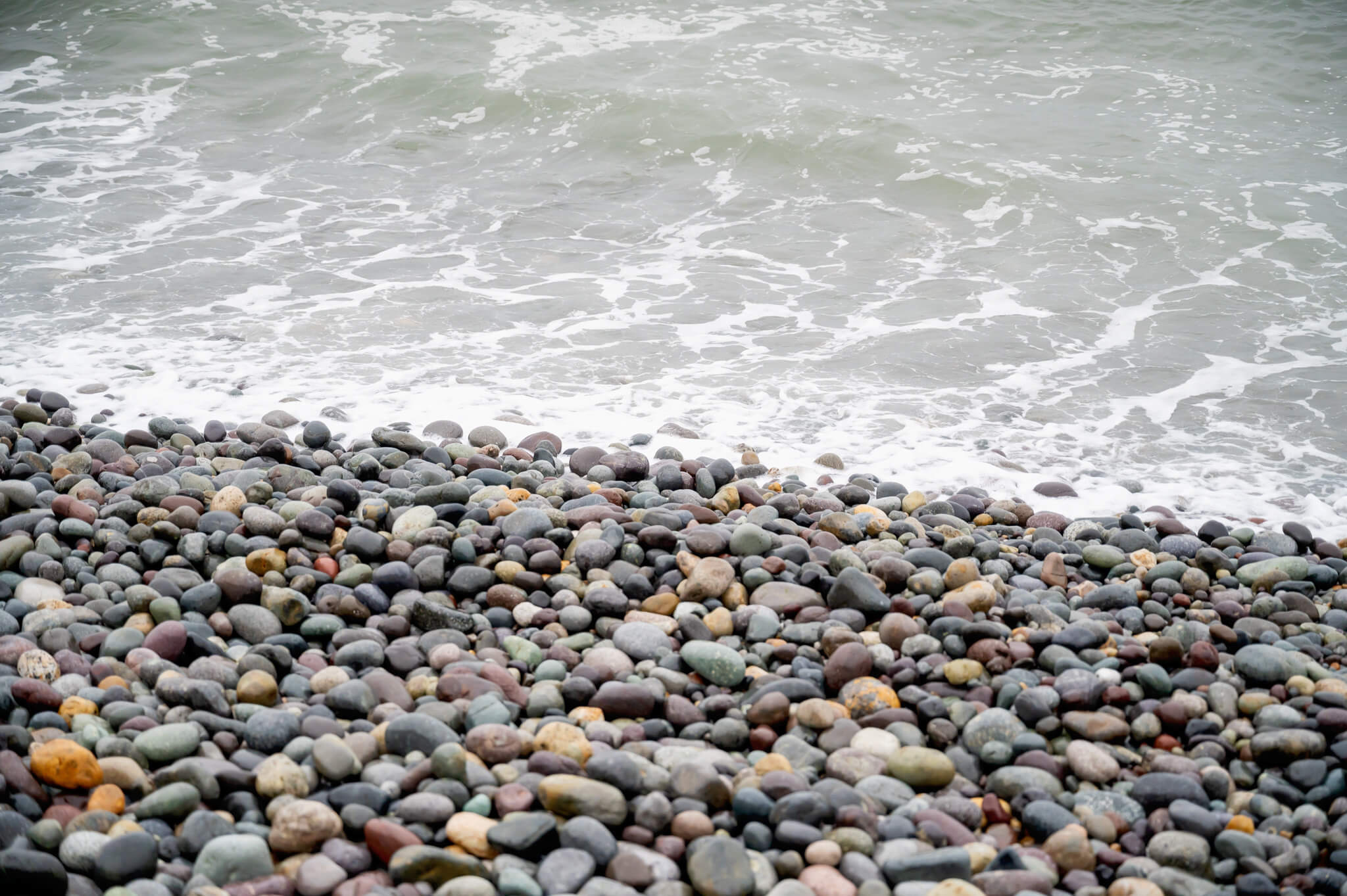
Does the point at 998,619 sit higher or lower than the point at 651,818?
lower

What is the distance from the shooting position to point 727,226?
28.0 feet

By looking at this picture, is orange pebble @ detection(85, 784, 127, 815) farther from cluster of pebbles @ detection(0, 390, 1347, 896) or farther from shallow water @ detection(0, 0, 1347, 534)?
shallow water @ detection(0, 0, 1347, 534)

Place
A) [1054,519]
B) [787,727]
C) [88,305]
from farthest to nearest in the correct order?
[88,305], [1054,519], [787,727]

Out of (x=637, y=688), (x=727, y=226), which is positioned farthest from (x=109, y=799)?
(x=727, y=226)

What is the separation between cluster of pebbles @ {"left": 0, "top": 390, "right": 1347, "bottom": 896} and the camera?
224 centimetres

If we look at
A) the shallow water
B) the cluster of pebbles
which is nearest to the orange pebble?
the cluster of pebbles

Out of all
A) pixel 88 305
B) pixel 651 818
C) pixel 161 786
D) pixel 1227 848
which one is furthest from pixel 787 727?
pixel 88 305

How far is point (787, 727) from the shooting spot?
2.79 meters

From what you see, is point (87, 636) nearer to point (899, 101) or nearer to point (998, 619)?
point (998, 619)

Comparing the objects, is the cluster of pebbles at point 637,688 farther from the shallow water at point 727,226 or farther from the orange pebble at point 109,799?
the shallow water at point 727,226

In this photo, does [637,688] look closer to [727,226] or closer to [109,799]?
[109,799]

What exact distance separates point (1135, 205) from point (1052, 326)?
9.84 feet

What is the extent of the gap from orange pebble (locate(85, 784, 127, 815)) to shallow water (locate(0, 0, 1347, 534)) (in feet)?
9.41

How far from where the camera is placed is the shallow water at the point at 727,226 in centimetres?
534
